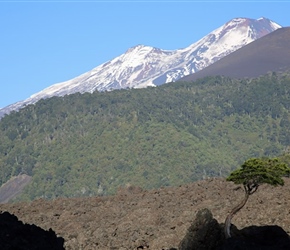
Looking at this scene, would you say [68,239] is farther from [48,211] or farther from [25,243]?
[25,243]

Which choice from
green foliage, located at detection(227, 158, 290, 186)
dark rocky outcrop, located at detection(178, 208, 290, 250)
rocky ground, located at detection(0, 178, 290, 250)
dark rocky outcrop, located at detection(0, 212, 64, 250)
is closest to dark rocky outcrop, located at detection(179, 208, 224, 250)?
dark rocky outcrop, located at detection(178, 208, 290, 250)

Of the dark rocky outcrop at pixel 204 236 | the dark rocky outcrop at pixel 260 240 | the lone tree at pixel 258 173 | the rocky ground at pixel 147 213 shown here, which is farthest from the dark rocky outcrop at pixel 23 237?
the rocky ground at pixel 147 213

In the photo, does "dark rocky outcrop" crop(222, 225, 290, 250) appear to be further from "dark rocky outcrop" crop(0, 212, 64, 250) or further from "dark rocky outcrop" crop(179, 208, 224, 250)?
"dark rocky outcrop" crop(0, 212, 64, 250)

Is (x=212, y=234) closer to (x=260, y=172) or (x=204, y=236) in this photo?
(x=204, y=236)

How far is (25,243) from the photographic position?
28688mm

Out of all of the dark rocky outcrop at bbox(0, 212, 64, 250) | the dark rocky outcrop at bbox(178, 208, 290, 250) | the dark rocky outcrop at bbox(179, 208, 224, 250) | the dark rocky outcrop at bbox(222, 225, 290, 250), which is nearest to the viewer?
the dark rocky outcrop at bbox(0, 212, 64, 250)

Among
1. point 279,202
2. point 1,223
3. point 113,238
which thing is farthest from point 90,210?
A: point 1,223

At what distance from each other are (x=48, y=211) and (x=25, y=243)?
31880 millimetres

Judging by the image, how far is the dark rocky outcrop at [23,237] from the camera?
2839cm

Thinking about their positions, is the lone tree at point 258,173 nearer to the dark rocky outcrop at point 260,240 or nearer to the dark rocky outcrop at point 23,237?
the dark rocky outcrop at point 260,240

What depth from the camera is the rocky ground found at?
148 ft

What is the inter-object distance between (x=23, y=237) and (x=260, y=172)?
1269 cm

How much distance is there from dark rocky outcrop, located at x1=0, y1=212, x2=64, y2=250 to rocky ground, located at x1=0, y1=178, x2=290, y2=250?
43.2ft

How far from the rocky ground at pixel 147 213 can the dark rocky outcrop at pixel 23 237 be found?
1318cm
